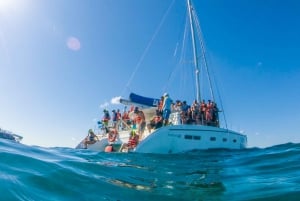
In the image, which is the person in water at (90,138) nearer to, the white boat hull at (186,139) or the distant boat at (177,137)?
the distant boat at (177,137)

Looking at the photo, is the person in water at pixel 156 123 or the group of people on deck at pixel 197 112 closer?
the person in water at pixel 156 123

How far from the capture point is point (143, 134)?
14.4 meters

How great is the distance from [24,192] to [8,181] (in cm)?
35

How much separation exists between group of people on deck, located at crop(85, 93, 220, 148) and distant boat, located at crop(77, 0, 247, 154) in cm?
29

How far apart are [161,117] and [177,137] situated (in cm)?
124

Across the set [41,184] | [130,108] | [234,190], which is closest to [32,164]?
[41,184]

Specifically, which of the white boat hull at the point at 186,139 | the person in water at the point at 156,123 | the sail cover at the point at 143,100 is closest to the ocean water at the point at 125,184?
the white boat hull at the point at 186,139

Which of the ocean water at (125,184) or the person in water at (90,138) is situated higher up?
the person in water at (90,138)

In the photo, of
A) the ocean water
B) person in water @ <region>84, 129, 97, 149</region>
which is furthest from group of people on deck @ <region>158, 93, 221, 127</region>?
the ocean water

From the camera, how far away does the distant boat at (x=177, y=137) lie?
13.0 m

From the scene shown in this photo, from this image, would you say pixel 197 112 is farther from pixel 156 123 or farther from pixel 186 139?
pixel 156 123

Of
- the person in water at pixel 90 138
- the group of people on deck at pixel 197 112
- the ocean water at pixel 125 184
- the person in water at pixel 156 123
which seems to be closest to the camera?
the ocean water at pixel 125 184

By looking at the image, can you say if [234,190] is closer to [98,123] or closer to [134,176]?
[134,176]

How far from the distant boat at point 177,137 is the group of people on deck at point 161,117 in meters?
0.29
